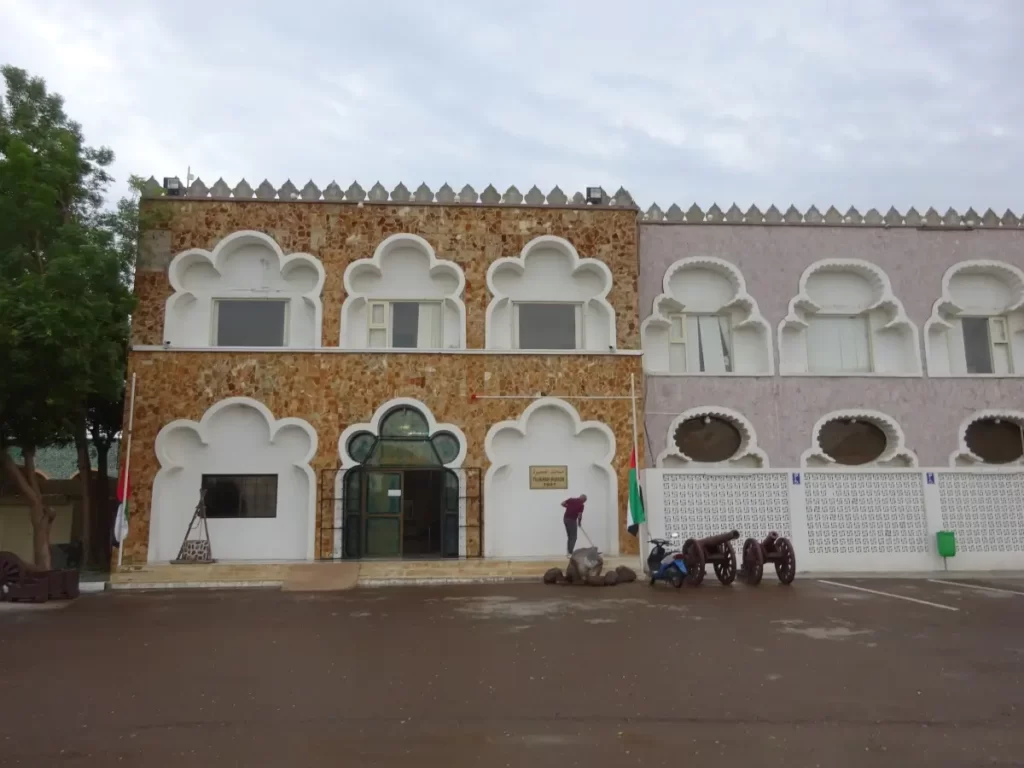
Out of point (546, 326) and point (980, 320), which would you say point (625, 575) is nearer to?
point (546, 326)

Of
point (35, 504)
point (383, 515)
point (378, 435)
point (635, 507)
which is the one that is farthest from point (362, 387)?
point (35, 504)

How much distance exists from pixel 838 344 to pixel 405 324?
9209mm

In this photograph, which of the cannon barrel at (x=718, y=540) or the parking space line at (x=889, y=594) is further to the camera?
the cannon barrel at (x=718, y=540)

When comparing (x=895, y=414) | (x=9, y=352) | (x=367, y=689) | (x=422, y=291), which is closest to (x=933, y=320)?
(x=895, y=414)

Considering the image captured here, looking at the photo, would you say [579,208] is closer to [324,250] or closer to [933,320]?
[324,250]

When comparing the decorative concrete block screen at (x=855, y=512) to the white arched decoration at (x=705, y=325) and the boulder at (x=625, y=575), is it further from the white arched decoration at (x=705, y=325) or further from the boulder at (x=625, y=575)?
the white arched decoration at (x=705, y=325)

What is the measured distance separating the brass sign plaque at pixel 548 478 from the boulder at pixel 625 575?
95.5 inches

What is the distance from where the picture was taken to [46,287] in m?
12.0

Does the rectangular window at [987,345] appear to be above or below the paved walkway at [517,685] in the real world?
above

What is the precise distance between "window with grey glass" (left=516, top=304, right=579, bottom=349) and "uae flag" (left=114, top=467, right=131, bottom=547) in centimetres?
782

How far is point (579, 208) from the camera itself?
1611cm

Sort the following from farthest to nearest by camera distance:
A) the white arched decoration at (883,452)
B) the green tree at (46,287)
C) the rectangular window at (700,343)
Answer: the rectangular window at (700,343)
the white arched decoration at (883,452)
the green tree at (46,287)

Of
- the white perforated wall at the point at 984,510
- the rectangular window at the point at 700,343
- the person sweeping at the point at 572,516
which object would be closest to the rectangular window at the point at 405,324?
the person sweeping at the point at 572,516

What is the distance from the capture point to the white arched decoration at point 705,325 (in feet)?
53.2
